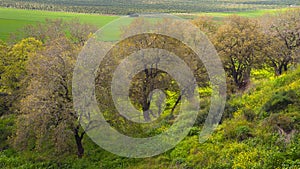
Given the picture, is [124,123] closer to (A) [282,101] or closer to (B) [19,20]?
(A) [282,101]

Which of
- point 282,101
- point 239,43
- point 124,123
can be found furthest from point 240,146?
point 239,43

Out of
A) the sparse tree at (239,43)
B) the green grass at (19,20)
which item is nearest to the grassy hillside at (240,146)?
the sparse tree at (239,43)

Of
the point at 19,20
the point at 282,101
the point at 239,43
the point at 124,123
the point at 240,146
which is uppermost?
the point at 19,20

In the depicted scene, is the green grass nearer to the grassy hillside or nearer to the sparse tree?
the sparse tree

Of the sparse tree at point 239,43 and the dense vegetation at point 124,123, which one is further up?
the sparse tree at point 239,43

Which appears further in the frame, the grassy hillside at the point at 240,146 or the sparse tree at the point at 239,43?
the sparse tree at the point at 239,43

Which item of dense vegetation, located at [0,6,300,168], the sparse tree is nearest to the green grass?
dense vegetation, located at [0,6,300,168]

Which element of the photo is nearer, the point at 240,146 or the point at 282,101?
the point at 240,146

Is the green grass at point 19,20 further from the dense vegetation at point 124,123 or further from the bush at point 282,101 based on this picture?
the bush at point 282,101
